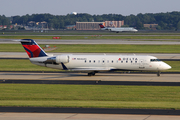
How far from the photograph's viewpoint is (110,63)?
4356 centimetres

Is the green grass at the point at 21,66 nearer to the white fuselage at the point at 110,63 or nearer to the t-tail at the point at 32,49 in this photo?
the t-tail at the point at 32,49

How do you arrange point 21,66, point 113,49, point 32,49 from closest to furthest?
point 32,49 → point 21,66 → point 113,49

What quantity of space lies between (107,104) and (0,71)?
2921cm

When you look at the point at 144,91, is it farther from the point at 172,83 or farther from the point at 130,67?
the point at 130,67

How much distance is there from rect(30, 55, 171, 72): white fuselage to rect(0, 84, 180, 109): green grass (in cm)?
843

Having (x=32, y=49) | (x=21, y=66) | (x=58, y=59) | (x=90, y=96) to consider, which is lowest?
(x=21, y=66)

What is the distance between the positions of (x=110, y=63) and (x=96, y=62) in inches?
82.7

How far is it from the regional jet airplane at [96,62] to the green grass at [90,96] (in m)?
8.19

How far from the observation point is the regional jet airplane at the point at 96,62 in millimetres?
43250

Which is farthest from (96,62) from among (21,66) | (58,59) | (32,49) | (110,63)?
(21,66)

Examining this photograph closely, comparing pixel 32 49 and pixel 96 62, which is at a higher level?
pixel 32 49

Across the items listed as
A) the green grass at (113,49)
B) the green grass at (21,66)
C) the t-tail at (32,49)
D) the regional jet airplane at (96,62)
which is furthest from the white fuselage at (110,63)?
Answer: the green grass at (113,49)

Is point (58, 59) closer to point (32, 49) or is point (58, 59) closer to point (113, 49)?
point (32, 49)

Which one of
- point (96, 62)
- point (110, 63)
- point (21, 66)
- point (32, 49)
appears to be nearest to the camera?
point (110, 63)
